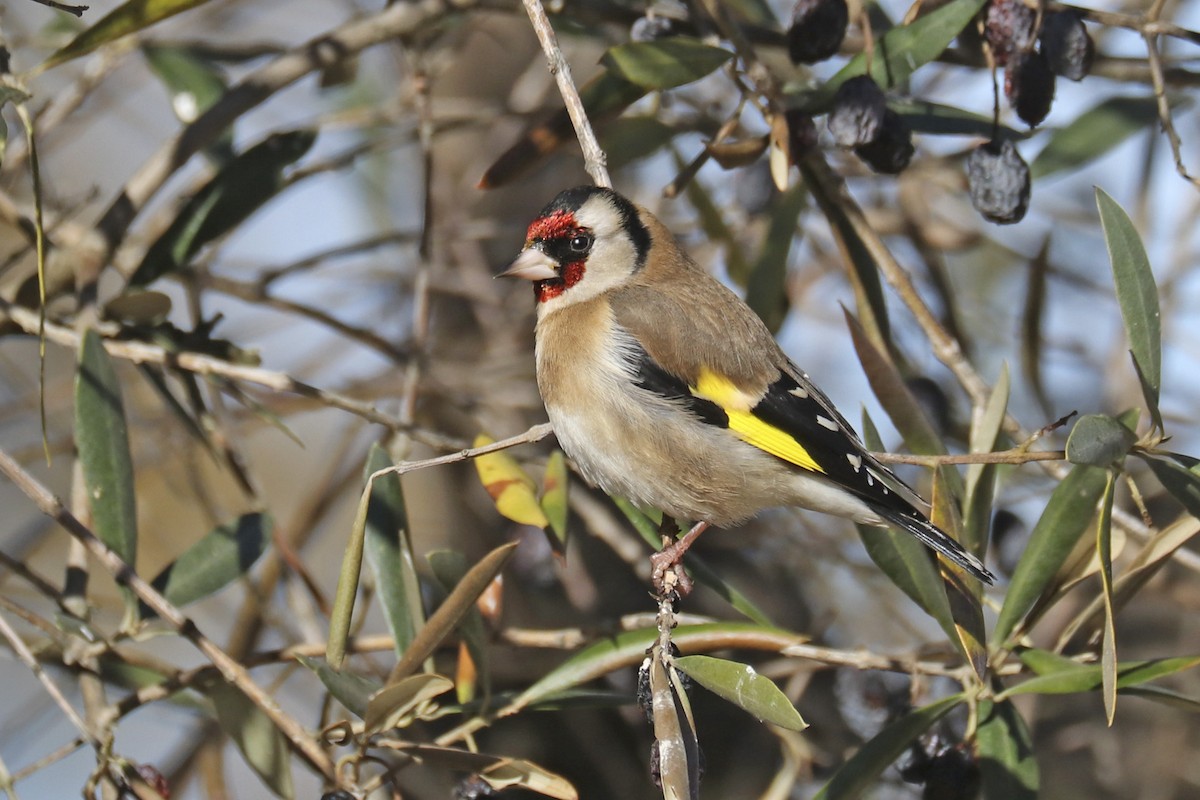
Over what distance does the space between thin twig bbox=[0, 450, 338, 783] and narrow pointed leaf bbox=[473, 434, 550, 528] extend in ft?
1.63

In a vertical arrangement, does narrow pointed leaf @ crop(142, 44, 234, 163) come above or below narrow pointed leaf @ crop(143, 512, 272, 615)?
above

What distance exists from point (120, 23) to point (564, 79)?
0.79m

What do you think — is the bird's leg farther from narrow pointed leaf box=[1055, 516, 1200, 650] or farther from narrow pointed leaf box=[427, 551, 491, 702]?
narrow pointed leaf box=[1055, 516, 1200, 650]

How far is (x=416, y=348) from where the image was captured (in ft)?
8.69

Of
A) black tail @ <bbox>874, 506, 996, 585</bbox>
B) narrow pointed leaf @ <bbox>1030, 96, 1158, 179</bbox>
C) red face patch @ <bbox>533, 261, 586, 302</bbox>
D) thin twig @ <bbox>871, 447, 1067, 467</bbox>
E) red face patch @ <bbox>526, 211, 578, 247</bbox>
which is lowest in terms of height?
black tail @ <bbox>874, 506, 996, 585</bbox>

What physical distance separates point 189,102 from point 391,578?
4.96 feet

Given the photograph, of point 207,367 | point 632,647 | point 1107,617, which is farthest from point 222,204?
point 1107,617

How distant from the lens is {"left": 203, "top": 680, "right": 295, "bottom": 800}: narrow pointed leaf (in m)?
2.04

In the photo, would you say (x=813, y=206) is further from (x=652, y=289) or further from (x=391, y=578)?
(x=391, y=578)

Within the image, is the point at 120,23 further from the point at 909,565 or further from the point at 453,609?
the point at 909,565

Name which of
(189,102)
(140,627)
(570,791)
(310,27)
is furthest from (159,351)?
(310,27)

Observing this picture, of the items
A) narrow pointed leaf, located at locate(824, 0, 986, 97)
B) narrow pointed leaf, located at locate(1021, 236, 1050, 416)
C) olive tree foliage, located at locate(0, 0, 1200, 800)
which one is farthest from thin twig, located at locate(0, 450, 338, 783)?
narrow pointed leaf, located at locate(1021, 236, 1050, 416)

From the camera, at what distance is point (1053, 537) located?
202 centimetres

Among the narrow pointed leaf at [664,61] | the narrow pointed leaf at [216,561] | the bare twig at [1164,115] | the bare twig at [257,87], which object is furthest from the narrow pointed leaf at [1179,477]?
the bare twig at [257,87]
